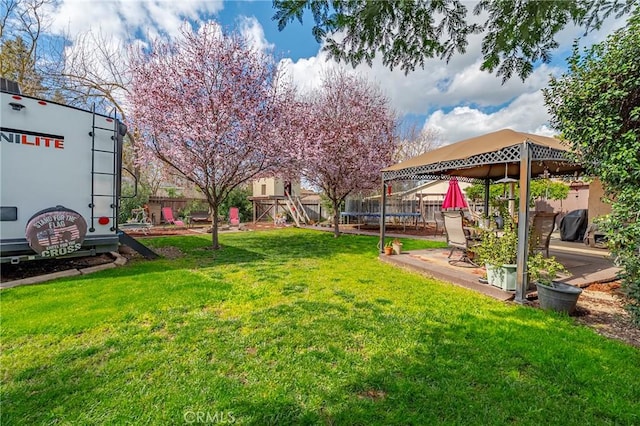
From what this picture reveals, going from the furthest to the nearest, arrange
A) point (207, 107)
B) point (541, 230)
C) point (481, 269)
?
point (207, 107) → point (481, 269) → point (541, 230)

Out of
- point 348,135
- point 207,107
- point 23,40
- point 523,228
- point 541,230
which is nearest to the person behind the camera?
point 523,228

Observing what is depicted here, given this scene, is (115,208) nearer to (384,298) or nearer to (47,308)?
(47,308)

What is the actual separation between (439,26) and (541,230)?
4.37 m

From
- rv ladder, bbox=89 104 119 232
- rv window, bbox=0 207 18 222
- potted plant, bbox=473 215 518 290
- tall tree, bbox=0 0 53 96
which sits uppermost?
tall tree, bbox=0 0 53 96

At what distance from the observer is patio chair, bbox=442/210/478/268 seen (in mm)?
5906

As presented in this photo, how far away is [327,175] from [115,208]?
7.45 m

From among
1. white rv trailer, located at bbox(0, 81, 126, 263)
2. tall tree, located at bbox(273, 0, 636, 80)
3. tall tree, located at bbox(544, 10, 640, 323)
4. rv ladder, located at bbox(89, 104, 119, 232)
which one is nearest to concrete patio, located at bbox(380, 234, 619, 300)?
tall tree, located at bbox(544, 10, 640, 323)

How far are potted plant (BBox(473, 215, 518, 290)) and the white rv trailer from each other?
706 cm

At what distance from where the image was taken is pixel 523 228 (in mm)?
4309

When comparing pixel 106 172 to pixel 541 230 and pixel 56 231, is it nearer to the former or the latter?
pixel 56 231

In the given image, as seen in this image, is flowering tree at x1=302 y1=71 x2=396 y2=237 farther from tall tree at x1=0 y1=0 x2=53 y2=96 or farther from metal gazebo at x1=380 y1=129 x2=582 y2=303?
tall tree at x1=0 y1=0 x2=53 y2=96

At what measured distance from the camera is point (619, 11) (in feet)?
9.84

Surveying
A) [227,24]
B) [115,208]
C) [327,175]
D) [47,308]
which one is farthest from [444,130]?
[47,308]

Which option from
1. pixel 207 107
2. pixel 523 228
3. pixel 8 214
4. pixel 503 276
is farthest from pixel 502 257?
pixel 8 214
